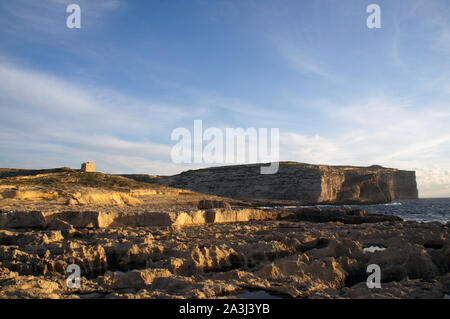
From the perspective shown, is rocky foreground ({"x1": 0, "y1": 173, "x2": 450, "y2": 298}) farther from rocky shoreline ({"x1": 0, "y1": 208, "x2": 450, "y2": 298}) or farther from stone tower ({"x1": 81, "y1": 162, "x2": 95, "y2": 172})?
stone tower ({"x1": 81, "y1": 162, "x2": 95, "y2": 172})

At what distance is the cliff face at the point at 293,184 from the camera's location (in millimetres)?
76562

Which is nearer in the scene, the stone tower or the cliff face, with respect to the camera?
the stone tower

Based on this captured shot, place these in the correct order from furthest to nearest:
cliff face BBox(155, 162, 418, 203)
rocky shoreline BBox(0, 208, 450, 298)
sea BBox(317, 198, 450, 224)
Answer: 1. cliff face BBox(155, 162, 418, 203)
2. sea BBox(317, 198, 450, 224)
3. rocky shoreline BBox(0, 208, 450, 298)

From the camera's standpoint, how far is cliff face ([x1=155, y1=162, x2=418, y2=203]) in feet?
251

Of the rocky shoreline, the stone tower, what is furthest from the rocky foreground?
the stone tower

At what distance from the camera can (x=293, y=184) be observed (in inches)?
3073

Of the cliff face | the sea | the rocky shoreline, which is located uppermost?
the cliff face

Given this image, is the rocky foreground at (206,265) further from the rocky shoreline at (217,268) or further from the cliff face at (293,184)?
the cliff face at (293,184)

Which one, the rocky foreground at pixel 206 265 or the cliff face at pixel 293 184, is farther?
the cliff face at pixel 293 184

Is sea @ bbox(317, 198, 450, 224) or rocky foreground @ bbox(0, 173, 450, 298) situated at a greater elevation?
rocky foreground @ bbox(0, 173, 450, 298)

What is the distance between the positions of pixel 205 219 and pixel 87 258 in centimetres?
1107

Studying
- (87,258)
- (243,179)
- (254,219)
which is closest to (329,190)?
(243,179)

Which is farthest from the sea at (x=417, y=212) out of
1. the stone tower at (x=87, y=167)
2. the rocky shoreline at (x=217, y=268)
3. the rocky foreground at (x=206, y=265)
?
the stone tower at (x=87, y=167)
